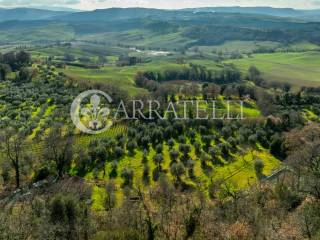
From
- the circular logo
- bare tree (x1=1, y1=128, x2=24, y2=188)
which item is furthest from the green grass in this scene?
bare tree (x1=1, y1=128, x2=24, y2=188)

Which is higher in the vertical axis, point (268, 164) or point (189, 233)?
point (189, 233)

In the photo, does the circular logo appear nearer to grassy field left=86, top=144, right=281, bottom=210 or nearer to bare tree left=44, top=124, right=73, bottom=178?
grassy field left=86, top=144, right=281, bottom=210

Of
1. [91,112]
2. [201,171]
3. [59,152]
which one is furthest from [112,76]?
[201,171]

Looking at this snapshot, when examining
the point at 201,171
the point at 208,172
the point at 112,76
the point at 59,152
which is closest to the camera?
the point at 59,152

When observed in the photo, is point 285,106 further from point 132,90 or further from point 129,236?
point 129,236

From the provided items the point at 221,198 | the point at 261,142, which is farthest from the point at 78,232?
the point at 261,142

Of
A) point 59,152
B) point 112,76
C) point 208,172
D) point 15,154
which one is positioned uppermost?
point 15,154

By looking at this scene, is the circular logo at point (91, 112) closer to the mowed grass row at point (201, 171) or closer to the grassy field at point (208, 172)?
the mowed grass row at point (201, 171)

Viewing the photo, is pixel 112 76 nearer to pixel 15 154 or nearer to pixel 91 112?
pixel 91 112
